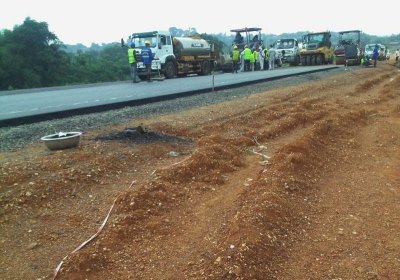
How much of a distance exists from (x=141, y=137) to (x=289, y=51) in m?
30.2

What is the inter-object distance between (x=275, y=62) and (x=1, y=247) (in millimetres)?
33953

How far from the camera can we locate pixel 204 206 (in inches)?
Answer: 179

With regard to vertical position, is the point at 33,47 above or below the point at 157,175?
above

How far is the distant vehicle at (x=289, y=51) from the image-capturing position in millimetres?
35000

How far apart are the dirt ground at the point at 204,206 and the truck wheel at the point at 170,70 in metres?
16.2

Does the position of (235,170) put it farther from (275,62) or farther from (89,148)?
(275,62)

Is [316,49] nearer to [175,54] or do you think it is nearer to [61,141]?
[175,54]

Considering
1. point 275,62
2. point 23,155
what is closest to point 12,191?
point 23,155

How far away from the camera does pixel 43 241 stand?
12.4 ft

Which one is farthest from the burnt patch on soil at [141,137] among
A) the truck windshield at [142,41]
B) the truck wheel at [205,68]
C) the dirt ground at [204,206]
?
the truck wheel at [205,68]

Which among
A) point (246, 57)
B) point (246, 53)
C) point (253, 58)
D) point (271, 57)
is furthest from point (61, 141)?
point (271, 57)

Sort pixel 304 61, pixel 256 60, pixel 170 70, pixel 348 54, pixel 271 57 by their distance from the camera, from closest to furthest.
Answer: pixel 170 70
pixel 348 54
pixel 256 60
pixel 271 57
pixel 304 61

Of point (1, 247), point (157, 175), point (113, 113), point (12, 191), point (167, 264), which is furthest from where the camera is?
point (113, 113)

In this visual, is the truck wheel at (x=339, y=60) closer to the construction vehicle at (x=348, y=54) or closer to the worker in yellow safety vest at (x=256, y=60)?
the construction vehicle at (x=348, y=54)
